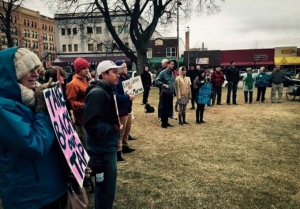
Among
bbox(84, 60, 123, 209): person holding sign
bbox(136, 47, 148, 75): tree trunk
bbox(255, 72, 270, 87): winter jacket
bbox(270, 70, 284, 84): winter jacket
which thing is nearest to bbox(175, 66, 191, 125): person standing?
bbox(84, 60, 123, 209): person holding sign

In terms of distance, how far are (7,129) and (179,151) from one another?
4514mm

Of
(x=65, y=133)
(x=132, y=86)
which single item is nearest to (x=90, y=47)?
(x=132, y=86)

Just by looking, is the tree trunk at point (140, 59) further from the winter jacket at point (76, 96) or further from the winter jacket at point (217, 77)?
the winter jacket at point (76, 96)

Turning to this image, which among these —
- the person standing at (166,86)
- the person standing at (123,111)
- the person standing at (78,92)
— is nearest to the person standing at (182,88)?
the person standing at (166,86)

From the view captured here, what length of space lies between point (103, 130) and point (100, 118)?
125mm

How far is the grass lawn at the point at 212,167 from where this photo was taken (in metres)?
3.51

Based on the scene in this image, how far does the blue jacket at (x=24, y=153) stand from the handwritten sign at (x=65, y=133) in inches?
2.2

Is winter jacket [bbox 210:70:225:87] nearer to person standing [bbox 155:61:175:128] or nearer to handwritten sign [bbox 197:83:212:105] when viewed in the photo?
handwritten sign [bbox 197:83:212:105]

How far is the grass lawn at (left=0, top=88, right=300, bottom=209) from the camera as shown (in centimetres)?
351

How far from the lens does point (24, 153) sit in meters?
1.49

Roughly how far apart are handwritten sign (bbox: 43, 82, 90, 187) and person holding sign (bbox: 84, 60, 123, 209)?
0.53m

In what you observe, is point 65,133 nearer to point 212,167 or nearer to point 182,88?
point 212,167

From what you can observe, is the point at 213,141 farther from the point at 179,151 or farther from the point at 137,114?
the point at 137,114

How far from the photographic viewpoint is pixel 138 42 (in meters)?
21.0
